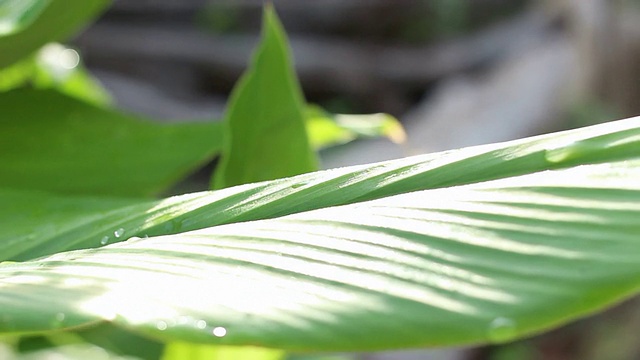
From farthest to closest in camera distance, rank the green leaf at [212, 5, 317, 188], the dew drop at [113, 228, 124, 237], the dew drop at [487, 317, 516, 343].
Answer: the green leaf at [212, 5, 317, 188]
the dew drop at [113, 228, 124, 237]
the dew drop at [487, 317, 516, 343]

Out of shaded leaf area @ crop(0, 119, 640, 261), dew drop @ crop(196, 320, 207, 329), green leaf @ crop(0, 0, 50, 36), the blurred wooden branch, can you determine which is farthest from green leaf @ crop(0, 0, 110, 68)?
the blurred wooden branch

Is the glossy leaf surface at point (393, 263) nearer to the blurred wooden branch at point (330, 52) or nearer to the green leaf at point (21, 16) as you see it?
the green leaf at point (21, 16)

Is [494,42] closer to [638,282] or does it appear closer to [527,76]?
[527,76]

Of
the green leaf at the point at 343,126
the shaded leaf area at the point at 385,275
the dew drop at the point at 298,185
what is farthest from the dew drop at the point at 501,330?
the green leaf at the point at 343,126

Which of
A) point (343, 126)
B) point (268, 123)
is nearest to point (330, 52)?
point (343, 126)

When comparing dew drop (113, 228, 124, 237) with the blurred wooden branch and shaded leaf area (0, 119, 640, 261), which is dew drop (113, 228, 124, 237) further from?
the blurred wooden branch

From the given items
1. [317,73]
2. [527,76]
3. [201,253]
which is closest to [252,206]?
[201,253]

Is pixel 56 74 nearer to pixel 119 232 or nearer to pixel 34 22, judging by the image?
pixel 34 22
